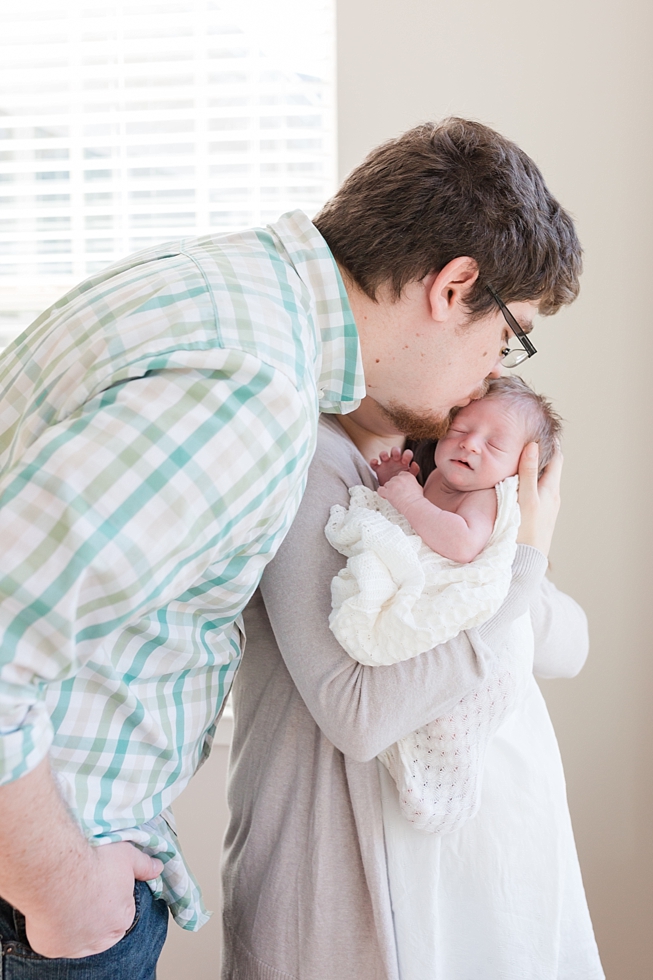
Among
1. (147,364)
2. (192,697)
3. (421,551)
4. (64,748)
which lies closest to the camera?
(147,364)

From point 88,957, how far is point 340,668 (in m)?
0.43

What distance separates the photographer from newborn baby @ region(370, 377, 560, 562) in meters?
1.17

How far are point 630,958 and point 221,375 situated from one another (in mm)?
1963

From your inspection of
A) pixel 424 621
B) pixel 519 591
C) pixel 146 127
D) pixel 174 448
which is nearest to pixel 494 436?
pixel 519 591

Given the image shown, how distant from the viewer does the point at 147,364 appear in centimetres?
75

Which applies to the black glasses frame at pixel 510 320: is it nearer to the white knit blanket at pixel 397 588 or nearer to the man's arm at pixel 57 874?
the white knit blanket at pixel 397 588

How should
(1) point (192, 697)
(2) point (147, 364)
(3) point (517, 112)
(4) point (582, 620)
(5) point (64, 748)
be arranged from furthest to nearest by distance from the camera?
(3) point (517, 112) → (4) point (582, 620) → (1) point (192, 697) → (5) point (64, 748) → (2) point (147, 364)

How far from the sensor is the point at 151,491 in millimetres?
711

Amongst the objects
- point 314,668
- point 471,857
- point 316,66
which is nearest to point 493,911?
point 471,857

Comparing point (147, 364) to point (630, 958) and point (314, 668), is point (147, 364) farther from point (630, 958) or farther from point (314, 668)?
point (630, 958)

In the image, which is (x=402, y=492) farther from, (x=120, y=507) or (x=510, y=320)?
(x=120, y=507)

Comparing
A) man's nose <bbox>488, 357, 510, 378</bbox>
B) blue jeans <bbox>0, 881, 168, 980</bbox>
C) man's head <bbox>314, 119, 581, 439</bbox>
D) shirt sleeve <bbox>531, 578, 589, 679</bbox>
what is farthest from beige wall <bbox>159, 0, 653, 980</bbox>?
blue jeans <bbox>0, 881, 168, 980</bbox>

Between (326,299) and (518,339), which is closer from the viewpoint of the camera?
(326,299)

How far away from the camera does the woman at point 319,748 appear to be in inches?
40.7
